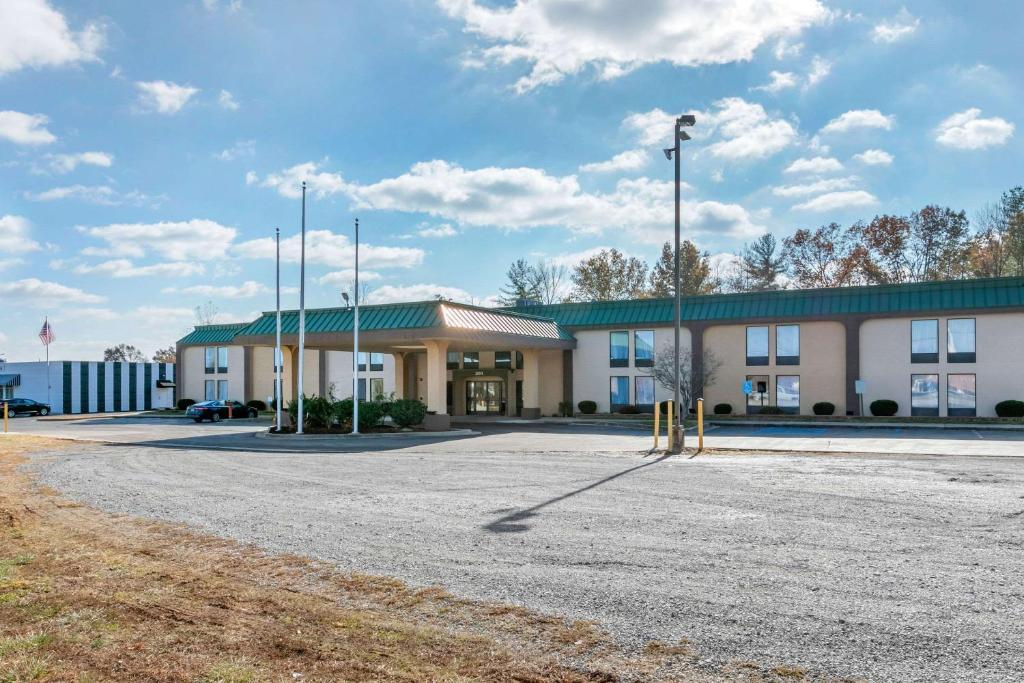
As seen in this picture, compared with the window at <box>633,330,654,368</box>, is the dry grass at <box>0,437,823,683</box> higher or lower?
lower

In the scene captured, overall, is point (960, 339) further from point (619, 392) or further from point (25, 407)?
point (25, 407)

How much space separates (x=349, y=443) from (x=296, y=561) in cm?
1763

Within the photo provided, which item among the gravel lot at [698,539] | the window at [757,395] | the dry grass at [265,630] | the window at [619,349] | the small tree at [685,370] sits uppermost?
the window at [619,349]

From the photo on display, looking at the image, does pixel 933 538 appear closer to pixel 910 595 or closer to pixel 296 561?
pixel 910 595

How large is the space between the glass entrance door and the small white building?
31123 millimetres

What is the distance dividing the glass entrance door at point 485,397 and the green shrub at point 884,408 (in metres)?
19.6

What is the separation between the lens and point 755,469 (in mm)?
16219

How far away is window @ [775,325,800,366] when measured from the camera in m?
38.7

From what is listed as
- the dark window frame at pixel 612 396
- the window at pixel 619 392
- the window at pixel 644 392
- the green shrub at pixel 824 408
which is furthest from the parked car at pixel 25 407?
the green shrub at pixel 824 408

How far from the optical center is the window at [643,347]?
41812mm

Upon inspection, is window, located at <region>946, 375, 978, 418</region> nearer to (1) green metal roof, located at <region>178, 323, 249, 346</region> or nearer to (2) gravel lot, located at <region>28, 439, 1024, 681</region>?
(2) gravel lot, located at <region>28, 439, 1024, 681</region>

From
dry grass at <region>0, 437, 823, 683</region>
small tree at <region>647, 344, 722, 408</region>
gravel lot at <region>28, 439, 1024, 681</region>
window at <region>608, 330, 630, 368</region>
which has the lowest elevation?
gravel lot at <region>28, 439, 1024, 681</region>

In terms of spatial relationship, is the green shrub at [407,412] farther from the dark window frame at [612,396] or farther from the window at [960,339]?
the window at [960,339]

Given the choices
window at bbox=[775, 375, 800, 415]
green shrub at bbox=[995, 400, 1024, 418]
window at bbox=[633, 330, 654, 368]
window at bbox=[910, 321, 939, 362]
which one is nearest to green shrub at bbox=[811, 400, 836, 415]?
window at bbox=[775, 375, 800, 415]
